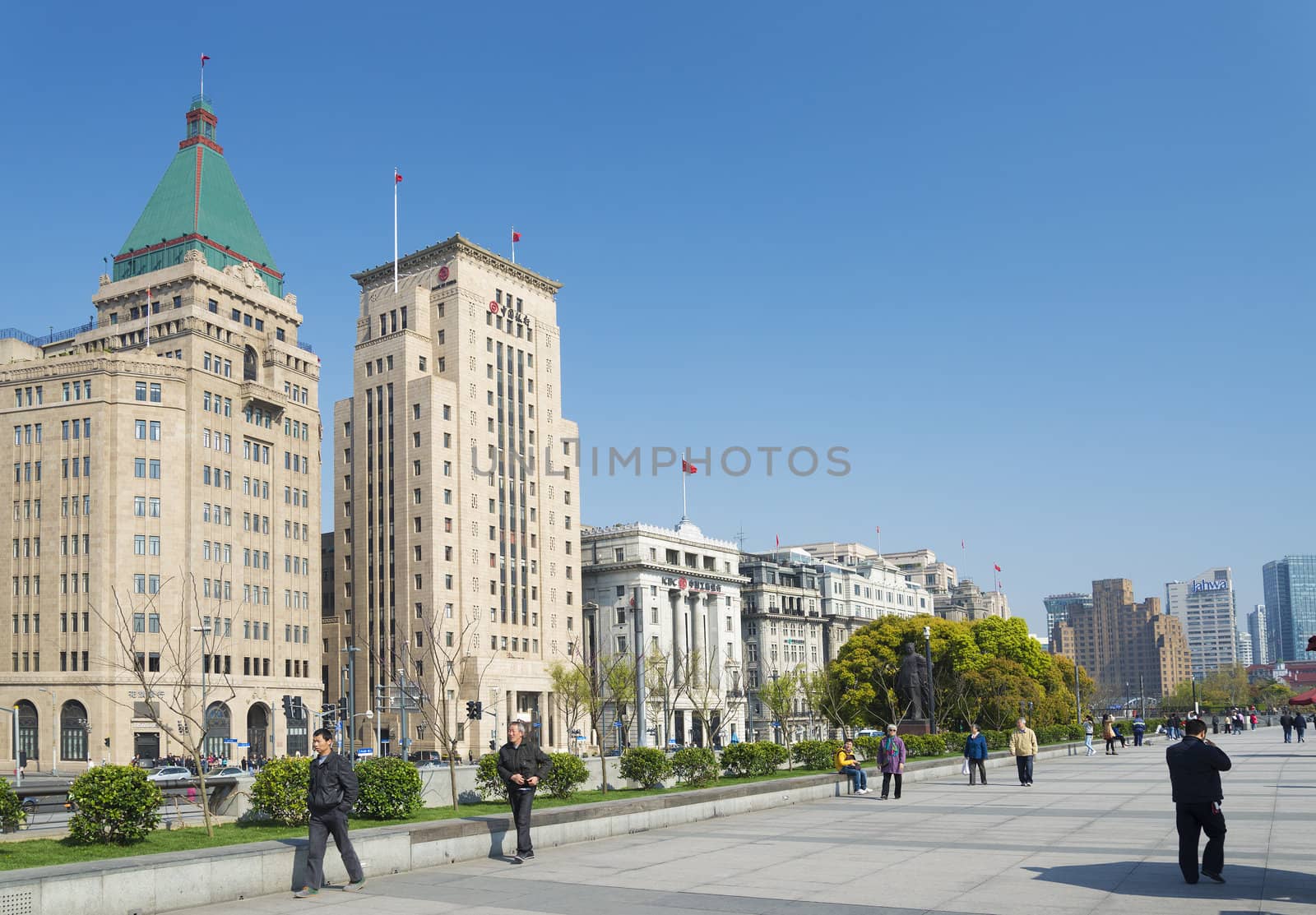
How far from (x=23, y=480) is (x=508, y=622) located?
39170 millimetres

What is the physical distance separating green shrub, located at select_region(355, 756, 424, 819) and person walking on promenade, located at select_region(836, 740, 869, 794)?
13.8 meters

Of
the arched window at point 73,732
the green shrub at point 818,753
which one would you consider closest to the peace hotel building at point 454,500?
the arched window at point 73,732

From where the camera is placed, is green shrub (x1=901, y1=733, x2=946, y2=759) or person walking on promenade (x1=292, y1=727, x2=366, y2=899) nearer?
person walking on promenade (x1=292, y1=727, x2=366, y2=899)

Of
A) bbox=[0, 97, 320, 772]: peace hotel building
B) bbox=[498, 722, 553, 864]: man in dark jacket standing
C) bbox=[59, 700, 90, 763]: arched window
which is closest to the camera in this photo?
bbox=[498, 722, 553, 864]: man in dark jacket standing

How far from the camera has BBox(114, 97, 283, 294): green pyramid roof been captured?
9988cm

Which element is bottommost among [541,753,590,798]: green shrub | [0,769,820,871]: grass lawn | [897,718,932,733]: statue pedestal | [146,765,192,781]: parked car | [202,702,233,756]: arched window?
[202,702,233,756]: arched window

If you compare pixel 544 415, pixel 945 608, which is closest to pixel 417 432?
pixel 544 415

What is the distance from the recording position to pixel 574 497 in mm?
115438

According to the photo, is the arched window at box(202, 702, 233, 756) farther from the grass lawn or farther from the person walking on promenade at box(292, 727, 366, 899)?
the person walking on promenade at box(292, 727, 366, 899)

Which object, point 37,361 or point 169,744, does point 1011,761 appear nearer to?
point 169,744

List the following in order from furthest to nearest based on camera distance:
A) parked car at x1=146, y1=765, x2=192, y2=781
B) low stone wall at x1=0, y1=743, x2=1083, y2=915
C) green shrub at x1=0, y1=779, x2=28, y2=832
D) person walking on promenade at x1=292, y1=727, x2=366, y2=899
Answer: parked car at x1=146, y1=765, x2=192, y2=781 < green shrub at x1=0, y1=779, x2=28, y2=832 < person walking on promenade at x1=292, y1=727, x2=366, y2=899 < low stone wall at x1=0, y1=743, x2=1083, y2=915

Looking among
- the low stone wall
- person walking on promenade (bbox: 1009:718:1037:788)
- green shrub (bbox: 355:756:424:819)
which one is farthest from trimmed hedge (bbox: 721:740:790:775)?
green shrub (bbox: 355:756:424:819)

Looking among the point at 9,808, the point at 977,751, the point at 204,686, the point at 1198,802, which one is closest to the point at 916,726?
the point at 977,751

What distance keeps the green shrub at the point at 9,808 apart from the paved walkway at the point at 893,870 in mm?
3696
